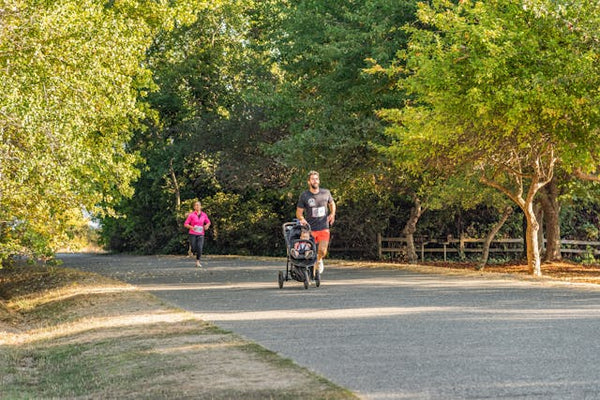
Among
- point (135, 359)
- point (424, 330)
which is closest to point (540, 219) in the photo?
point (424, 330)

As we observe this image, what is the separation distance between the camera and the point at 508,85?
19547 millimetres

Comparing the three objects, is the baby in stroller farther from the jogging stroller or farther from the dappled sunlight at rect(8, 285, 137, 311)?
the dappled sunlight at rect(8, 285, 137, 311)

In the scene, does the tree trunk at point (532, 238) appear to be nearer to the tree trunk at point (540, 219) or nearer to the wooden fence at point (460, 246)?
the tree trunk at point (540, 219)

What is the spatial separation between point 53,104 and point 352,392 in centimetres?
1059

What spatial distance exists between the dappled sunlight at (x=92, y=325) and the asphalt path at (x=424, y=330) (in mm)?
591

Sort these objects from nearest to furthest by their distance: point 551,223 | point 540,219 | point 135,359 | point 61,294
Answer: point 135,359 < point 61,294 < point 551,223 < point 540,219

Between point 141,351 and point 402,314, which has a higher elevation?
point 402,314

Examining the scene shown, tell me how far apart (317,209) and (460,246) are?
2304 centimetres

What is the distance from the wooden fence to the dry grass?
75.0ft

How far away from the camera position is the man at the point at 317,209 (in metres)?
17.8

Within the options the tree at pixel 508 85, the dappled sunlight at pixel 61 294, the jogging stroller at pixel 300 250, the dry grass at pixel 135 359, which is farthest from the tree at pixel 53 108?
the tree at pixel 508 85

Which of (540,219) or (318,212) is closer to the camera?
(318,212)

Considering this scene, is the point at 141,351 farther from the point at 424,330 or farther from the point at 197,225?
the point at 197,225

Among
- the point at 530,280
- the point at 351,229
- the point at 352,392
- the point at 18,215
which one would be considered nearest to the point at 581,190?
the point at 351,229
